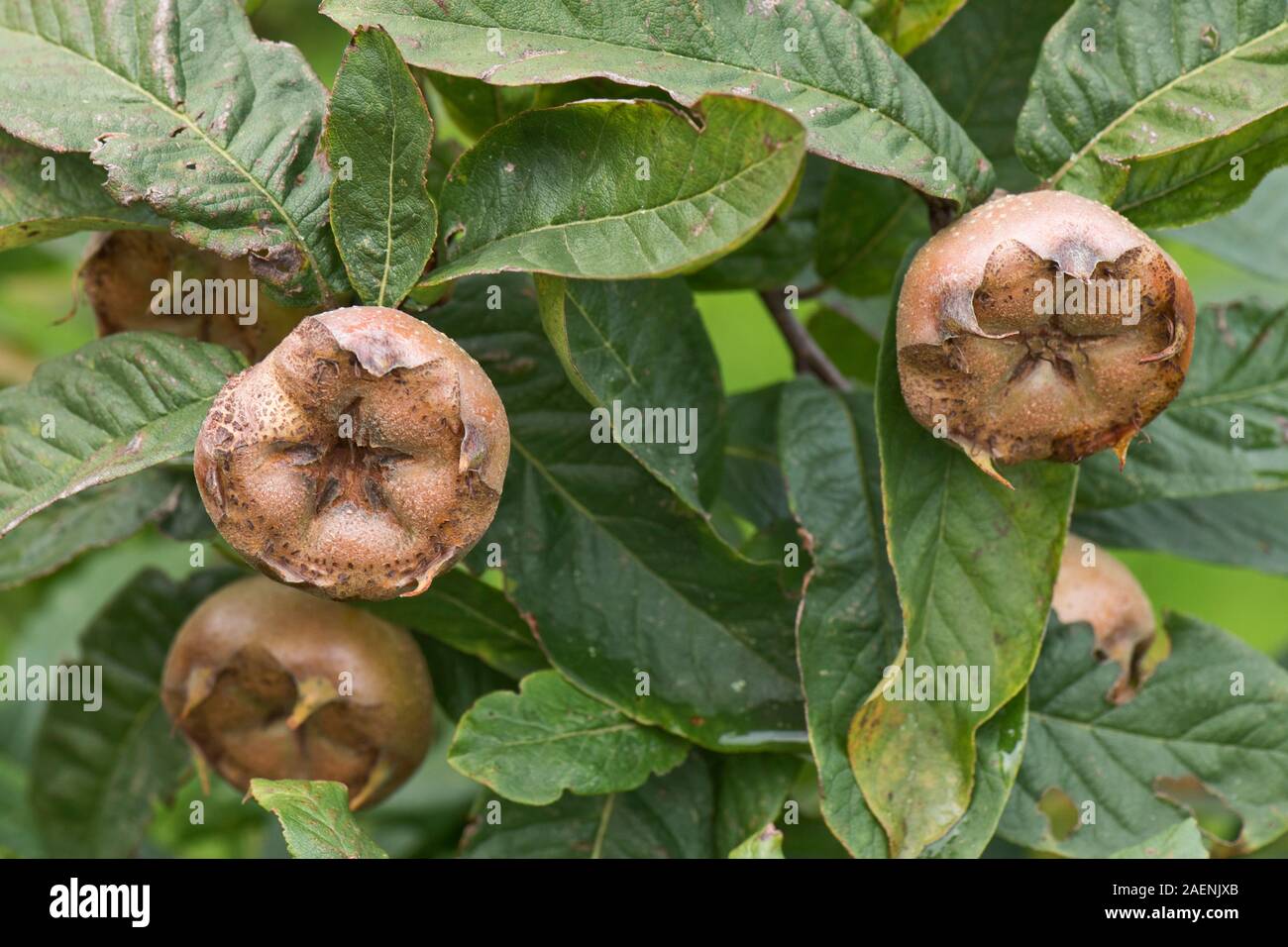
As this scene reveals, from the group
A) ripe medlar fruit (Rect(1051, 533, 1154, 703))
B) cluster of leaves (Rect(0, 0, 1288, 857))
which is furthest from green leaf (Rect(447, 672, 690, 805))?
ripe medlar fruit (Rect(1051, 533, 1154, 703))

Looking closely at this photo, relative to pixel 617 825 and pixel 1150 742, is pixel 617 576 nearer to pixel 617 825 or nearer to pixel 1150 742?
pixel 617 825

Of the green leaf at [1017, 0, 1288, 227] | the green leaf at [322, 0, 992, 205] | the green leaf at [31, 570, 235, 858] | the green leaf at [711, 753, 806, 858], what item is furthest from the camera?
the green leaf at [31, 570, 235, 858]

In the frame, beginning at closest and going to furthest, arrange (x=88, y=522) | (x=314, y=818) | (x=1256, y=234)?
(x=314, y=818)
(x=88, y=522)
(x=1256, y=234)

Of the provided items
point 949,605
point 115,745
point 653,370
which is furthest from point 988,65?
point 115,745

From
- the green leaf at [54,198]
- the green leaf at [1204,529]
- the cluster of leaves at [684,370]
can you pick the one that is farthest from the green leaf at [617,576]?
the green leaf at [1204,529]

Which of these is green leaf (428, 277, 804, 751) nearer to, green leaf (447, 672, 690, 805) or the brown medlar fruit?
green leaf (447, 672, 690, 805)

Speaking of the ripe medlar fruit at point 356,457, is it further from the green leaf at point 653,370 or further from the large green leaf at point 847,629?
the large green leaf at point 847,629
